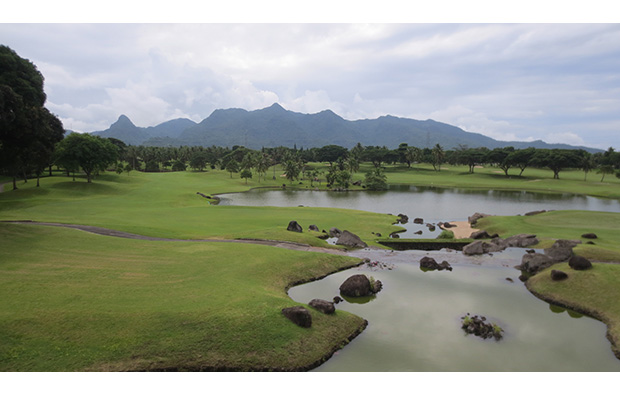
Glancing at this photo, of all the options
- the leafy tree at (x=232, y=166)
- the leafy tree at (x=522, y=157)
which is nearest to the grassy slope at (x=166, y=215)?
the leafy tree at (x=232, y=166)

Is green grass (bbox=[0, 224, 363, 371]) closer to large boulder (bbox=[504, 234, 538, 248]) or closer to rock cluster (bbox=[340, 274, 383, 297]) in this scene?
rock cluster (bbox=[340, 274, 383, 297])

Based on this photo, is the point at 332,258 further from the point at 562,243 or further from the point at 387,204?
the point at 387,204

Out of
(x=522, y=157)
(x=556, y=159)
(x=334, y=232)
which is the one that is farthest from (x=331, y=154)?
(x=334, y=232)

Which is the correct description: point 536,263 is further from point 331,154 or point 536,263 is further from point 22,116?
point 331,154

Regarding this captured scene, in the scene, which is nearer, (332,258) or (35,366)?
(35,366)

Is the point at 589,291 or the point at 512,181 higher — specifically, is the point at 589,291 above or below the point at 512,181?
below

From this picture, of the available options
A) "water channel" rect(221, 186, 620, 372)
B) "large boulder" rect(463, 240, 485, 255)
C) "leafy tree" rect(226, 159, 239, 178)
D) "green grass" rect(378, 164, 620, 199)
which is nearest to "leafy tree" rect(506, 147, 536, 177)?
"green grass" rect(378, 164, 620, 199)

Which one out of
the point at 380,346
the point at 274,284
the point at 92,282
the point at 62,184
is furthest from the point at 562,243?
the point at 62,184

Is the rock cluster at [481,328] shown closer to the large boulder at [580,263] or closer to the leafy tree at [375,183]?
the large boulder at [580,263]
